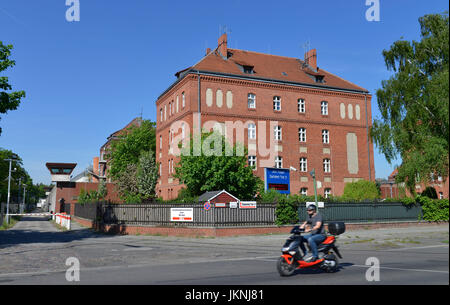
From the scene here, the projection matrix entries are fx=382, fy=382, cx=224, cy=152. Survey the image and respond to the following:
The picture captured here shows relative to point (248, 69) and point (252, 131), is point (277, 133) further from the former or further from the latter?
point (248, 69)

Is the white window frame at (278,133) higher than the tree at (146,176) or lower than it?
higher

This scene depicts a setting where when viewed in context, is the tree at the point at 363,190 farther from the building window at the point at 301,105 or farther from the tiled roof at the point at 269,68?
the tiled roof at the point at 269,68

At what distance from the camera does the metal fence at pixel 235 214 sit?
22.8 metres

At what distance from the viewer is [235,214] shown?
23078 millimetres

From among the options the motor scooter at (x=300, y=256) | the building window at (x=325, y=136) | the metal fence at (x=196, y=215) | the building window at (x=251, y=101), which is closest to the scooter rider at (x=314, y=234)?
the motor scooter at (x=300, y=256)

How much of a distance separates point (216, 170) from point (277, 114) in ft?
55.3

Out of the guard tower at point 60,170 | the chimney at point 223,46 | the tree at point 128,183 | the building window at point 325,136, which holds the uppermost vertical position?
the chimney at point 223,46

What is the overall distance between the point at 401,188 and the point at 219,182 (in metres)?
14.2

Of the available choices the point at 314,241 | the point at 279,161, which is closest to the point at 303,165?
the point at 279,161

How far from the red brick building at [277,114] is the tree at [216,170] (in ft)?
30.3

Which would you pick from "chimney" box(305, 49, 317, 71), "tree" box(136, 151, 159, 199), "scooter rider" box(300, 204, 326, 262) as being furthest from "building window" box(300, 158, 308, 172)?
"scooter rider" box(300, 204, 326, 262)

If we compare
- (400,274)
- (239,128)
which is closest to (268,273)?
(400,274)

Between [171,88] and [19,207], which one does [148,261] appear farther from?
[19,207]

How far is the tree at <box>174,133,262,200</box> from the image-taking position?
2738 cm
